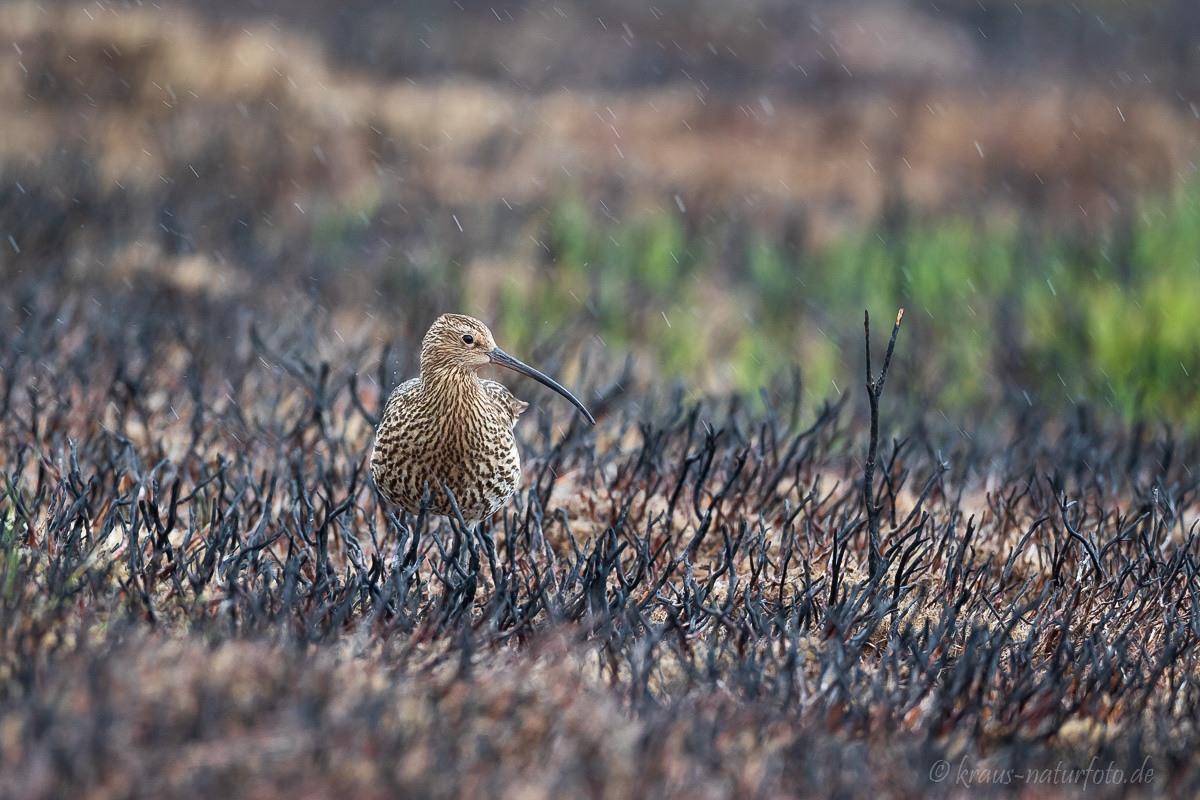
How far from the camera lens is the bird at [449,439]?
3.57 m

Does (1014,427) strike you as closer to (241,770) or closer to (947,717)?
(947,717)

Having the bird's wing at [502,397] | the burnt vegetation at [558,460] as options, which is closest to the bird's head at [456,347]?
the bird's wing at [502,397]

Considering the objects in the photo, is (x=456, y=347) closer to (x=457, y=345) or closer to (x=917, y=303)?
(x=457, y=345)

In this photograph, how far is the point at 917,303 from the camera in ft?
26.9

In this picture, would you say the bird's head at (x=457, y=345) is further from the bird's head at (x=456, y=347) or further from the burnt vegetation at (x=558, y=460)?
the burnt vegetation at (x=558, y=460)

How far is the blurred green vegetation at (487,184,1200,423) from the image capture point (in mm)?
6914

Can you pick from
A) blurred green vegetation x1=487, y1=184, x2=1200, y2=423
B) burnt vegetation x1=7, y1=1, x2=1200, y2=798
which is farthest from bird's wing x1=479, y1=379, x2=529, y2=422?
blurred green vegetation x1=487, y1=184, x2=1200, y2=423

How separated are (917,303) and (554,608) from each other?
5.64 metres

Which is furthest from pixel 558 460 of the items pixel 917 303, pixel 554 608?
pixel 917 303

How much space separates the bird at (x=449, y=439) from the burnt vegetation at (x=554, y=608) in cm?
15

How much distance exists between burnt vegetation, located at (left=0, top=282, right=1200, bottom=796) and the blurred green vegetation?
1598 millimetres

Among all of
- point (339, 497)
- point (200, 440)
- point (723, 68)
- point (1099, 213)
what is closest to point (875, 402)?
point (339, 497)

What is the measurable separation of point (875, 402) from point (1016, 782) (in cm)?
116

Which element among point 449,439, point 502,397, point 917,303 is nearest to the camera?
point 449,439
